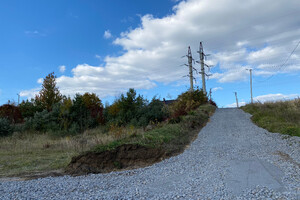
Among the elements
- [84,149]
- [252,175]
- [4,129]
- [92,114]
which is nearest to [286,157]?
[252,175]

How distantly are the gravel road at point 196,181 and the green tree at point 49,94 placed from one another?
26878mm

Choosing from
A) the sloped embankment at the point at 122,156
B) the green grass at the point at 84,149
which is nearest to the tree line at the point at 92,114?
the green grass at the point at 84,149

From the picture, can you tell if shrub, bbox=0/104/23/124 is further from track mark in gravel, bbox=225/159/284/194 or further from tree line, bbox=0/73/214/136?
track mark in gravel, bbox=225/159/284/194

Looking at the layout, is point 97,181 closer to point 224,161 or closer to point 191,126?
point 224,161

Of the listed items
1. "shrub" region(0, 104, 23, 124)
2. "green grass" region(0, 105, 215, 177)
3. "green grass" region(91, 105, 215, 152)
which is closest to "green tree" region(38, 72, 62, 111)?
"shrub" region(0, 104, 23, 124)

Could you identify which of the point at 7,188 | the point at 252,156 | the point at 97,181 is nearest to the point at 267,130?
the point at 252,156

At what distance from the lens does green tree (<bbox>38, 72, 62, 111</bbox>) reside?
31.9 meters

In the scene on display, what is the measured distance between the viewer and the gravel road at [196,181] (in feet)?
15.9

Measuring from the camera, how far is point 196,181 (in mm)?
5668

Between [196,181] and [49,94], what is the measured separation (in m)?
30.8

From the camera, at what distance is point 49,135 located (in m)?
21.3

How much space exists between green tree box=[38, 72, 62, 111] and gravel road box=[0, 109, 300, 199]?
26.9 metres

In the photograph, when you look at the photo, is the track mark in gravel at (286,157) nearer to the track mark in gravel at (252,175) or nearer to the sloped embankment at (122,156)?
the track mark in gravel at (252,175)

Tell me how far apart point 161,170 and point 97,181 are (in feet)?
6.03
